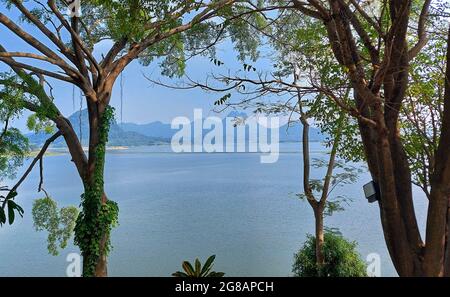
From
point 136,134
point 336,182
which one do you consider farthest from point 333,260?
point 136,134

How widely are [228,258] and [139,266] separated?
3.23 ft

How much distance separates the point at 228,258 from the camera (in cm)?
436

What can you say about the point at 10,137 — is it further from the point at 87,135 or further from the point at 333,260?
the point at 333,260

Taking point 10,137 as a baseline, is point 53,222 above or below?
below

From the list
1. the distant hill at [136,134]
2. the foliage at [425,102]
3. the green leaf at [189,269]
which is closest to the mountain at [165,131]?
the distant hill at [136,134]

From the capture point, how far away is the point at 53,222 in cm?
462

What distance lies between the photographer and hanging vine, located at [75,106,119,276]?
13.5 ft

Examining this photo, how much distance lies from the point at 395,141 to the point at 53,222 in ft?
13.0

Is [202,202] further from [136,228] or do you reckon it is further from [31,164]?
[31,164]

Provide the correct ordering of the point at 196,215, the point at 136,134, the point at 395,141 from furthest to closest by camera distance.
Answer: the point at 136,134 → the point at 196,215 → the point at 395,141

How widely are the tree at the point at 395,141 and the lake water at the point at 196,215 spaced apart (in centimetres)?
224

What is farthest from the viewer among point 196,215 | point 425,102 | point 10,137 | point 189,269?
point 196,215

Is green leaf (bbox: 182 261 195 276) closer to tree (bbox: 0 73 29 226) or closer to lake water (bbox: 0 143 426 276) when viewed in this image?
lake water (bbox: 0 143 426 276)

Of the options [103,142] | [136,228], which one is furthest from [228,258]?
[103,142]
